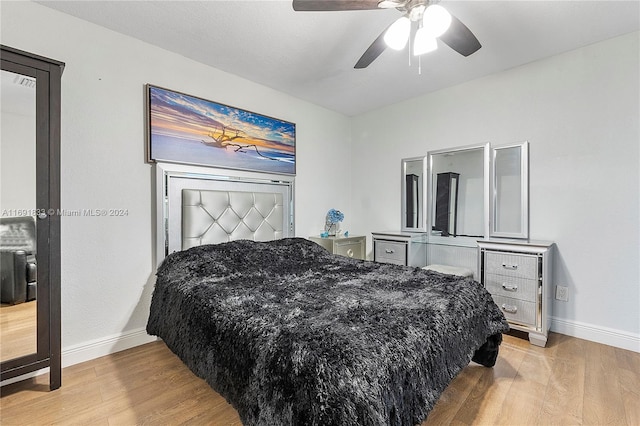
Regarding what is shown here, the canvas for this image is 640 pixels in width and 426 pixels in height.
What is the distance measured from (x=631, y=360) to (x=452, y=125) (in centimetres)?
250

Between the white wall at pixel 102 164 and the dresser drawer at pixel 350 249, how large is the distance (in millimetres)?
1935

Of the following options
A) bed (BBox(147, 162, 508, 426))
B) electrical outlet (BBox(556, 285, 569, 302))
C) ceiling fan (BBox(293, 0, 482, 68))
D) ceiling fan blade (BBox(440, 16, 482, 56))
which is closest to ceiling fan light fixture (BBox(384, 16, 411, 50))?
ceiling fan (BBox(293, 0, 482, 68))

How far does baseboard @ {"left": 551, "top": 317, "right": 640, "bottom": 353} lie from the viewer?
2.31 metres

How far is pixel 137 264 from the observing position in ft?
7.92

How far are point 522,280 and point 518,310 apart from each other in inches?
10.4

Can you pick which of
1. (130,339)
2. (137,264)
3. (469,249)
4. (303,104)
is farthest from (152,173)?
(469,249)

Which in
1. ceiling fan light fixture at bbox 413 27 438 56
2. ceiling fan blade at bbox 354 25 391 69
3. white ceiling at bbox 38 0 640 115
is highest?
white ceiling at bbox 38 0 640 115

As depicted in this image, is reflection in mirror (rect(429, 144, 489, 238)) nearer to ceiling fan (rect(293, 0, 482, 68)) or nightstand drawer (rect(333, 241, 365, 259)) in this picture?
nightstand drawer (rect(333, 241, 365, 259))

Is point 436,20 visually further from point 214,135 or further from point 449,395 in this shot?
point 449,395

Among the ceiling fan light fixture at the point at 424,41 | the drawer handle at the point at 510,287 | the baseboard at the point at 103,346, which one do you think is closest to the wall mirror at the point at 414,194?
the drawer handle at the point at 510,287

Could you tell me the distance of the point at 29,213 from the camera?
1746 mm

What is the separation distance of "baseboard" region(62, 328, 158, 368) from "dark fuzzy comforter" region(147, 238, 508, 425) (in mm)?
394

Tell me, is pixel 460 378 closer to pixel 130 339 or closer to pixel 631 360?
pixel 631 360

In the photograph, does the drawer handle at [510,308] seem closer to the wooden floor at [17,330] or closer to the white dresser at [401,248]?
the white dresser at [401,248]
